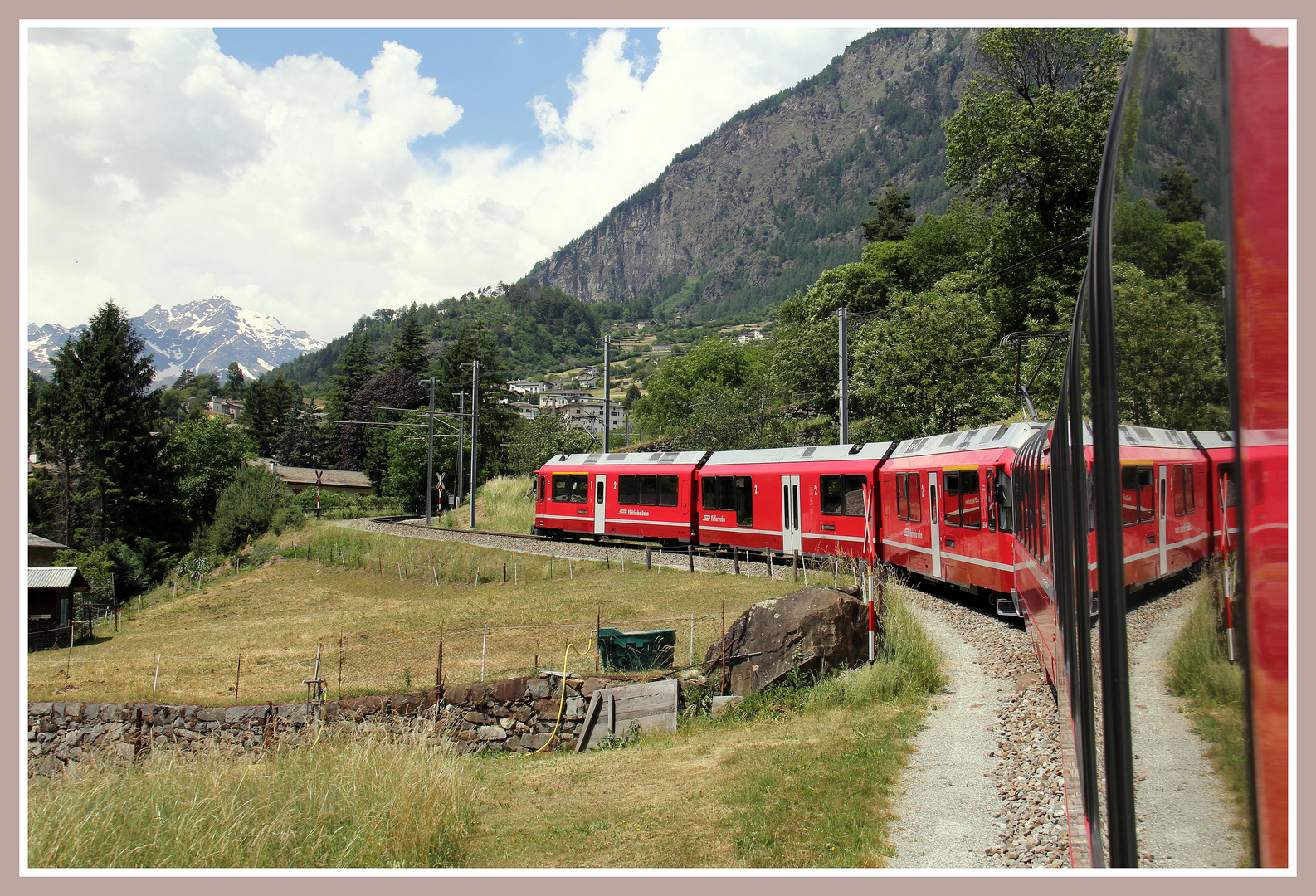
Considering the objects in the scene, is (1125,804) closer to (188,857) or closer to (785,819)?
(785,819)

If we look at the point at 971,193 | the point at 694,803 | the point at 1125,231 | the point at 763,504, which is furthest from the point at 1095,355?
the point at 971,193

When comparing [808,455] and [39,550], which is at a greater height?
[808,455]

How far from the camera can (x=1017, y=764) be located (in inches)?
285

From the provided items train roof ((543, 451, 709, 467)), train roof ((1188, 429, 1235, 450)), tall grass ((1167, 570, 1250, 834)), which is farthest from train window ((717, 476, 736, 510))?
train roof ((1188, 429, 1235, 450))

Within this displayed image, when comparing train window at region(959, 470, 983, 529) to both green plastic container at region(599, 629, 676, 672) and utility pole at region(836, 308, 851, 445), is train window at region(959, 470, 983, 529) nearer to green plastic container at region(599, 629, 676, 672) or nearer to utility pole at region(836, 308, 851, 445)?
green plastic container at region(599, 629, 676, 672)

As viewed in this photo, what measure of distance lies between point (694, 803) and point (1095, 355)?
6784 millimetres

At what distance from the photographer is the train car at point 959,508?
1234 centimetres

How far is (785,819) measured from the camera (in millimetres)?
6602

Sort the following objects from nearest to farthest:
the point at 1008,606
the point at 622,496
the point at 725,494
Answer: the point at 1008,606 → the point at 725,494 → the point at 622,496

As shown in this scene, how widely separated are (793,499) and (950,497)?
7.12 meters

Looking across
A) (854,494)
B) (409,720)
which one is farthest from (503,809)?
(854,494)

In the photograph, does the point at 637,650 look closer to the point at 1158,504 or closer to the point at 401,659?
the point at 401,659

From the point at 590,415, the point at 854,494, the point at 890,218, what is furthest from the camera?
the point at 590,415

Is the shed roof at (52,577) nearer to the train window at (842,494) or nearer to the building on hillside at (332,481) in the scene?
the train window at (842,494)
